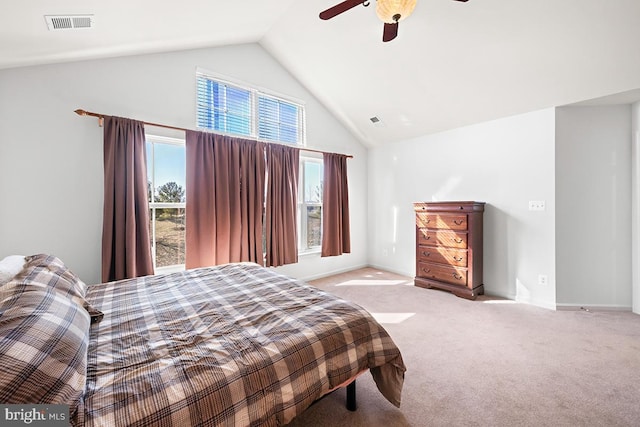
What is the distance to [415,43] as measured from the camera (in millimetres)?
2893

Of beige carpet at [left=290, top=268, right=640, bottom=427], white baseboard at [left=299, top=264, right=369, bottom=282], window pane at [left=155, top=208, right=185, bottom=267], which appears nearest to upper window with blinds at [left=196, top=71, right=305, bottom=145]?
window pane at [left=155, top=208, right=185, bottom=267]

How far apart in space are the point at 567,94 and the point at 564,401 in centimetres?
299

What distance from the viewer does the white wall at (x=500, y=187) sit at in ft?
10.5

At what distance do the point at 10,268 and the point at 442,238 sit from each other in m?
4.09

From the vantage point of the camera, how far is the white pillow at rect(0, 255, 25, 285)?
1.36 m

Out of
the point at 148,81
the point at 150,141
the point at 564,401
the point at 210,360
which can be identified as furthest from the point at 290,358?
the point at 148,81

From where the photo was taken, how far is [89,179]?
2.61m

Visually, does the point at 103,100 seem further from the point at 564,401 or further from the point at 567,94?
the point at 567,94

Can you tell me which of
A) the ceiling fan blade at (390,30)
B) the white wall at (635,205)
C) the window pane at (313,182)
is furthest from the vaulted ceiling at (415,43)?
the window pane at (313,182)

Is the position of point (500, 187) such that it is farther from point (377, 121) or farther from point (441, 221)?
point (377, 121)

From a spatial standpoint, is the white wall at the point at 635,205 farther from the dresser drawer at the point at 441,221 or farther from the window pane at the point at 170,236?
the window pane at the point at 170,236

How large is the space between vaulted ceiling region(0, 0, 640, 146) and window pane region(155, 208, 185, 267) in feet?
5.56

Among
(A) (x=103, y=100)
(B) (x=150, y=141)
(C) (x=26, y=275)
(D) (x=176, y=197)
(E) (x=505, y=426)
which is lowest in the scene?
(E) (x=505, y=426)

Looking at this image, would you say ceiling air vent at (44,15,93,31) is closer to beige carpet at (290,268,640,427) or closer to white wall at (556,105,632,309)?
beige carpet at (290,268,640,427)
